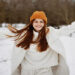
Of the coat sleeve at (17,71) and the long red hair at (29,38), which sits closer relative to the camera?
the long red hair at (29,38)

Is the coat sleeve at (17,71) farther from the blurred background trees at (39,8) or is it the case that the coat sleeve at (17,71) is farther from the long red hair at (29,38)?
the blurred background trees at (39,8)

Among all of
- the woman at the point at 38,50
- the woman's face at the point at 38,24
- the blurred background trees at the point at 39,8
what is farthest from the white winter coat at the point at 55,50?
the blurred background trees at the point at 39,8

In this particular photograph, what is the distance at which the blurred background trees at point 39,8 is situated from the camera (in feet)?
131

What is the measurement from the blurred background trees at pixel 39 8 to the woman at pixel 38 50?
34.4m

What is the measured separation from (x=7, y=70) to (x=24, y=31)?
283cm

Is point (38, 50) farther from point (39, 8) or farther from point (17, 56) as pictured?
point (39, 8)

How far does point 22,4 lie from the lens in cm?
Result: 5066

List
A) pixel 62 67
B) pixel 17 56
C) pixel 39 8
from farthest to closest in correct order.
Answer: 1. pixel 39 8
2. pixel 62 67
3. pixel 17 56

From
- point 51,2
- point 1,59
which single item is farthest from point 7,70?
point 51,2

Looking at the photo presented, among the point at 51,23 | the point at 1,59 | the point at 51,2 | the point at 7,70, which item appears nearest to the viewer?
the point at 7,70

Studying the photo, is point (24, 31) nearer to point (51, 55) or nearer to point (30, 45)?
point (30, 45)

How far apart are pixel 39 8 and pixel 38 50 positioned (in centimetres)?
4451

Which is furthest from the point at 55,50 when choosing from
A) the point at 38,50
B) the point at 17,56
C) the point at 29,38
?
the point at 17,56

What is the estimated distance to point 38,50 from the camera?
2389 mm
